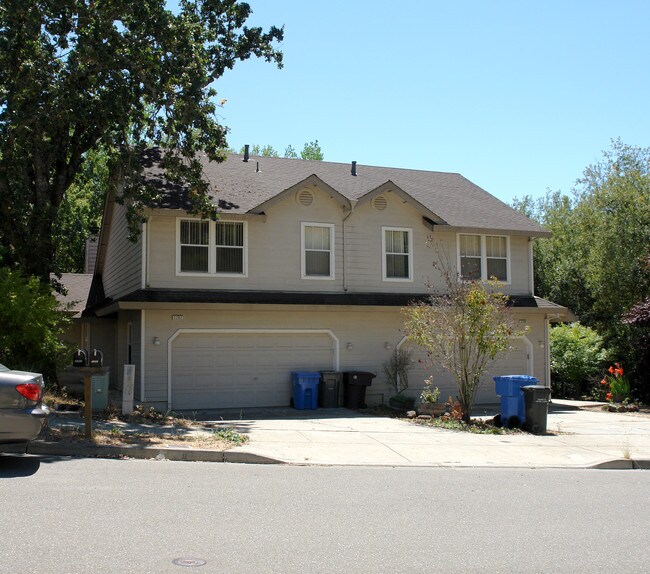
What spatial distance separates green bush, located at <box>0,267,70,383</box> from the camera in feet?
48.6

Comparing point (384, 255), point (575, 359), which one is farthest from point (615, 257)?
point (384, 255)

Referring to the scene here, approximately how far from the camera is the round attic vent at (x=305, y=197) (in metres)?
19.8

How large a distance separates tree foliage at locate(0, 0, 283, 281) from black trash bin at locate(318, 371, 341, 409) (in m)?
5.23

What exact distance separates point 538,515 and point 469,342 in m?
8.63

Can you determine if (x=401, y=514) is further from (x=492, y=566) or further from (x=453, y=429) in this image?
(x=453, y=429)

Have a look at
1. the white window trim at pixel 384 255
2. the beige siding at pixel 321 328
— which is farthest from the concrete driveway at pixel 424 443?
the white window trim at pixel 384 255

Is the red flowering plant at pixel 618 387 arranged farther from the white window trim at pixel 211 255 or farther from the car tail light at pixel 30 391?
the car tail light at pixel 30 391

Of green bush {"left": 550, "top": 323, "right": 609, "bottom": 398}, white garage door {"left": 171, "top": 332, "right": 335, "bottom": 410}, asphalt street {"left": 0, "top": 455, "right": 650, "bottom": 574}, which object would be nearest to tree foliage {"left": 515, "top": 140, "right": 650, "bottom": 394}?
green bush {"left": 550, "top": 323, "right": 609, "bottom": 398}

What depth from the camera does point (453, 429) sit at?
50.7 ft

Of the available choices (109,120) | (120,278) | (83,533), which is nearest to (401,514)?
(83,533)

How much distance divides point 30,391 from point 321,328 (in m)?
11.3

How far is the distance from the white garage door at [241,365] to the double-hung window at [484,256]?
495cm

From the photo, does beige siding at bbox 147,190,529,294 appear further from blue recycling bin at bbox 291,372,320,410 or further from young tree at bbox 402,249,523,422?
young tree at bbox 402,249,523,422

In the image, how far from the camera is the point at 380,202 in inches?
814
